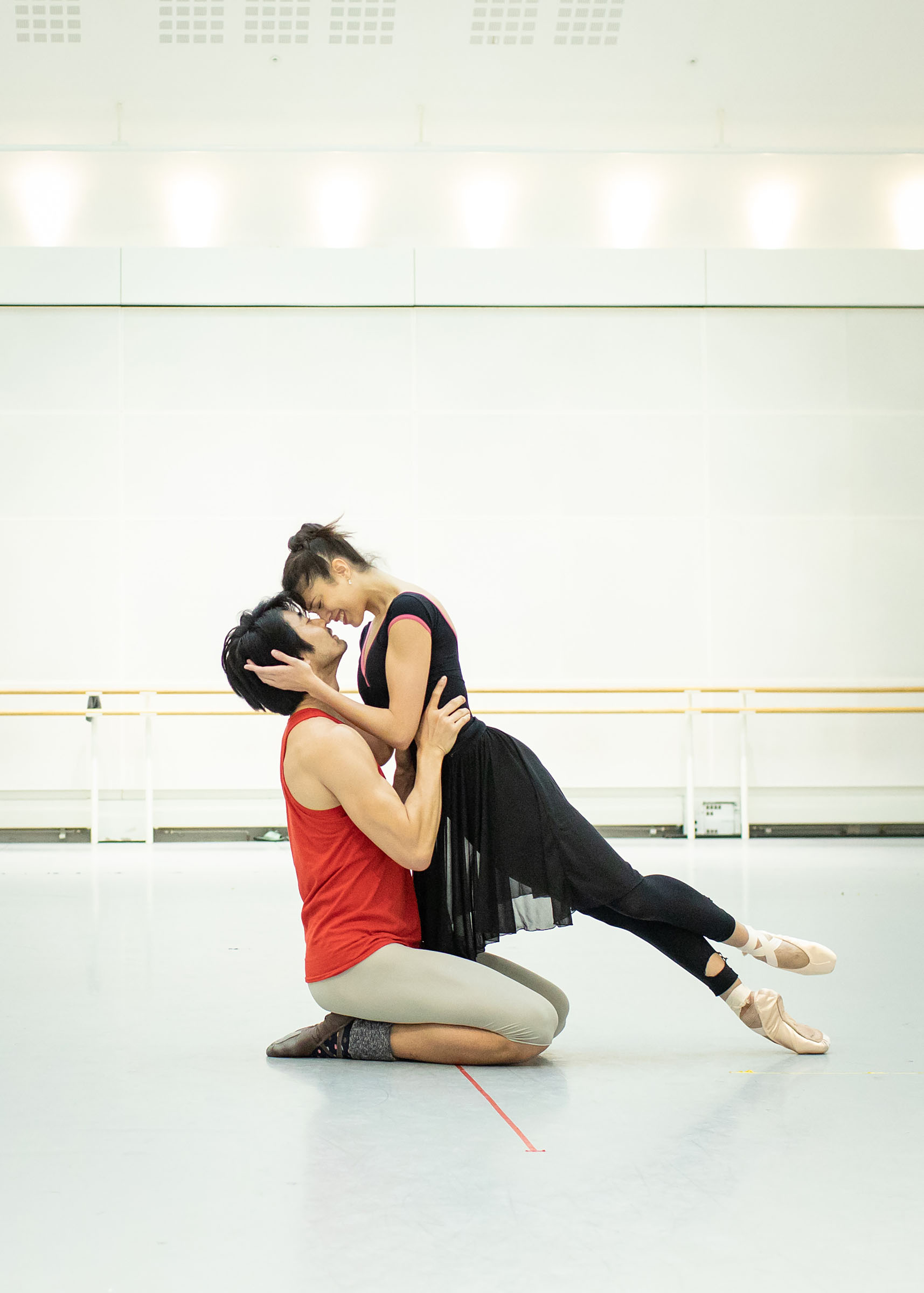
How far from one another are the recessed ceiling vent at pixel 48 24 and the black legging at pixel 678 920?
236 inches

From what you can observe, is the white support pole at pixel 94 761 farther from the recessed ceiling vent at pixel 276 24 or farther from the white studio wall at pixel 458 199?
the recessed ceiling vent at pixel 276 24

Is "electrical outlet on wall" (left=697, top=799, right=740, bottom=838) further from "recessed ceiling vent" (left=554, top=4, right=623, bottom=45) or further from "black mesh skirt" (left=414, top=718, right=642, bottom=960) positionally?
"black mesh skirt" (left=414, top=718, right=642, bottom=960)

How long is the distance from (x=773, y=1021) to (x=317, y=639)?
1182mm

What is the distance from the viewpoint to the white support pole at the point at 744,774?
693cm

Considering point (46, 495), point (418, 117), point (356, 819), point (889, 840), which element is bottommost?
point (889, 840)

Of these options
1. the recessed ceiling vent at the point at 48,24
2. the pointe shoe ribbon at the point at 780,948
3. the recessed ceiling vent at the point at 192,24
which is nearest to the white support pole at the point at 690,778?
the pointe shoe ribbon at the point at 780,948

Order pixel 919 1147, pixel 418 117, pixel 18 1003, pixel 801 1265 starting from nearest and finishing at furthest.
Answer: pixel 801 1265 < pixel 919 1147 < pixel 18 1003 < pixel 418 117

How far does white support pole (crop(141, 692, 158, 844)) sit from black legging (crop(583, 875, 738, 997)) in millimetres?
5061

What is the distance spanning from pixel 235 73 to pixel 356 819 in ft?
19.3

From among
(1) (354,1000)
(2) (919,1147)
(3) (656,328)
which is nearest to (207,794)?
(3) (656,328)

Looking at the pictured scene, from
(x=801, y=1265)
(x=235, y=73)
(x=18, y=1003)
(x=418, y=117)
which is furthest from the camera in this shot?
(x=418, y=117)

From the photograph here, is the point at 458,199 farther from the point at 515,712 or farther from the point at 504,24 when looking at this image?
the point at 515,712

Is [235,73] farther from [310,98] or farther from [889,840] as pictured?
[889,840]

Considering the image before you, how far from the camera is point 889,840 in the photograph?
6.83 meters
